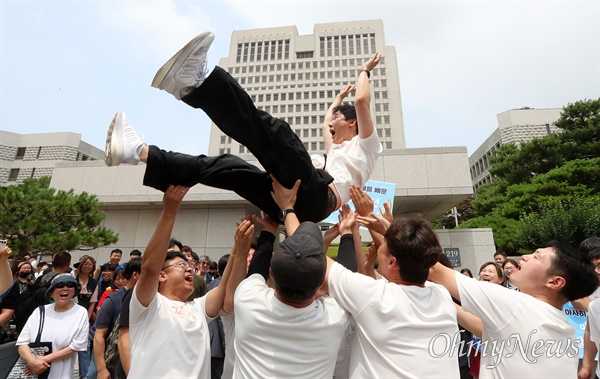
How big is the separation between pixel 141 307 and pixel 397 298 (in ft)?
5.09

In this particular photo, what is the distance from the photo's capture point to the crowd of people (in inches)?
66.8

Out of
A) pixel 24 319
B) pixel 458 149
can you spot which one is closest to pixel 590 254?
pixel 24 319

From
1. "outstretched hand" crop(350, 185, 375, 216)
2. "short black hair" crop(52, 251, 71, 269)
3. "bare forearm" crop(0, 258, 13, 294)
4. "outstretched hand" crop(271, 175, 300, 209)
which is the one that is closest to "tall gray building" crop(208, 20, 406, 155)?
"short black hair" crop(52, 251, 71, 269)

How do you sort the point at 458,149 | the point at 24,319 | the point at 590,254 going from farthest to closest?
1. the point at 458,149
2. the point at 24,319
3. the point at 590,254

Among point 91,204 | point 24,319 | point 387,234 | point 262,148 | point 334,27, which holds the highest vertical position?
point 334,27

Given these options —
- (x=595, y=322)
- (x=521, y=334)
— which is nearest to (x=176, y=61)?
(x=521, y=334)

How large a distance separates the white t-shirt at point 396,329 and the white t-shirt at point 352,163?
1.28 meters

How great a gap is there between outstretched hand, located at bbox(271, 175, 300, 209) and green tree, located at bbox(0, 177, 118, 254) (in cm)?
1079

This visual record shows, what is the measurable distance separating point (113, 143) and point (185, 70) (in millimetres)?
717

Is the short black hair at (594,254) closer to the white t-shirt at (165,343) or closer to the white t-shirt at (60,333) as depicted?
the white t-shirt at (165,343)

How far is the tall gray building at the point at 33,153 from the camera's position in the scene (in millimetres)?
39062

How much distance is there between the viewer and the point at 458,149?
10688mm

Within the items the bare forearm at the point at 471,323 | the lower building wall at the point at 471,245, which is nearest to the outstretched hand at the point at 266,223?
the bare forearm at the point at 471,323

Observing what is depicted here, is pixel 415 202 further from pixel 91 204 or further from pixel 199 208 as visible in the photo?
pixel 91 204
